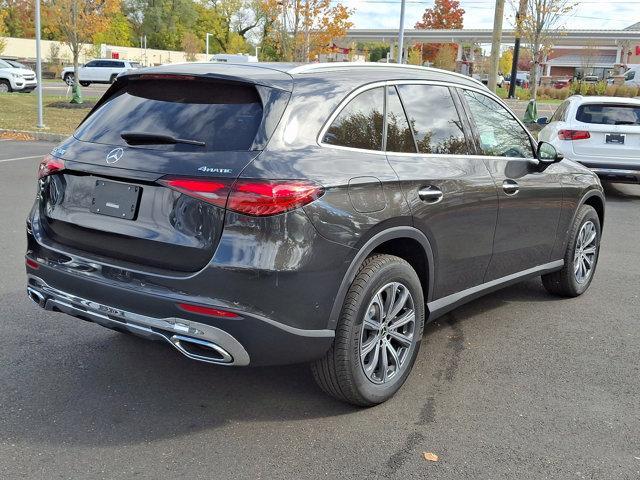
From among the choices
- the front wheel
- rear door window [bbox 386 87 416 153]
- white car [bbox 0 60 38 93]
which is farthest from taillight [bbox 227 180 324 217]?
the front wheel

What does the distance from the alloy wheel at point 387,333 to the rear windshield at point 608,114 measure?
8426 mm

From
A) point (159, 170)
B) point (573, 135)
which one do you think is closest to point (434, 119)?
point (159, 170)

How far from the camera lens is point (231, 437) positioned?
337 cm

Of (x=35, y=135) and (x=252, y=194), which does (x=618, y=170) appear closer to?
(x=252, y=194)

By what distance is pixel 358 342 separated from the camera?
11.5 feet

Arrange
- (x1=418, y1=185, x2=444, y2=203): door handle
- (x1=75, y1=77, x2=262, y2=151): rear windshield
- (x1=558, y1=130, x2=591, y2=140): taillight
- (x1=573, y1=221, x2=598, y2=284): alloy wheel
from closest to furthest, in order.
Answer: (x1=75, y1=77, x2=262, y2=151): rear windshield → (x1=418, y1=185, x2=444, y2=203): door handle → (x1=573, y1=221, x2=598, y2=284): alloy wheel → (x1=558, y1=130, x2=591, y2=140): taillight

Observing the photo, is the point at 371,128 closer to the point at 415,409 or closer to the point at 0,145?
the point at 415,409

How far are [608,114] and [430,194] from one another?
841 cm

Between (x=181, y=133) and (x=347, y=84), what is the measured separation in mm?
924

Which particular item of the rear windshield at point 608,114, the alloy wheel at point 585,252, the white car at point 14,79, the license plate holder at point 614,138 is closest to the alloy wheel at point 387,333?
the alloy wheel at point 585,252

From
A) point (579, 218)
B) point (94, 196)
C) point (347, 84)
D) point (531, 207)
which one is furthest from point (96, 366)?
point (579, 218)

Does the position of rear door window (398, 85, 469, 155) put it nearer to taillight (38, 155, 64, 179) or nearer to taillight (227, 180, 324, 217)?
taillight (227, 180, 324, 217)

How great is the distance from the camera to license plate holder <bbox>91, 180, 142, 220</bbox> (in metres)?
3.32

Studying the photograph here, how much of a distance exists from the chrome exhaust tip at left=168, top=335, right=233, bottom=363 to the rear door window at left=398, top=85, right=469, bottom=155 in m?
1.67
